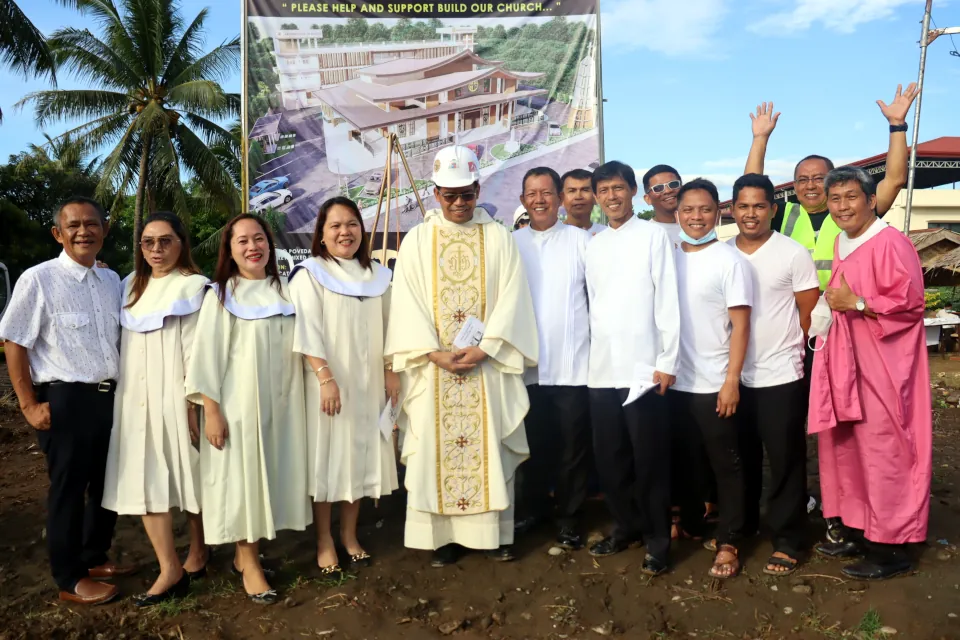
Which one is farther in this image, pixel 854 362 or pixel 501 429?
pixel 501 429

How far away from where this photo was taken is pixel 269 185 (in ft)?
21.7

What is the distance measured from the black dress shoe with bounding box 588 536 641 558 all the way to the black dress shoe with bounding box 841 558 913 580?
3.61ft

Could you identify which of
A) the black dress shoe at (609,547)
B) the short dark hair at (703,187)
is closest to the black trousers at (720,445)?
the black dress shoe at (609,547)

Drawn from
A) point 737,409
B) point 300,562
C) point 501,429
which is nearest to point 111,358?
point 300,562

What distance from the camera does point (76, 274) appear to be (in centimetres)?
356

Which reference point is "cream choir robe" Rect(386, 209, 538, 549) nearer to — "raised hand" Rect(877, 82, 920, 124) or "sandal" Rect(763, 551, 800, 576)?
"sandal" Rect(763, 551, 800, 576)

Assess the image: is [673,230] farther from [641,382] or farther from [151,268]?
[151,268]

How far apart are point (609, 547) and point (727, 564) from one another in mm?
620

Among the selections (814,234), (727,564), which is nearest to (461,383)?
(727,564)

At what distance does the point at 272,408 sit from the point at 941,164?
26.8 metres

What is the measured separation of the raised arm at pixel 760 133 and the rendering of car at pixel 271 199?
13.3 ft

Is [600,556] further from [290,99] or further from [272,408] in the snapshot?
[290,99]

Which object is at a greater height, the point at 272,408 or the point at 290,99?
the point at 290,99

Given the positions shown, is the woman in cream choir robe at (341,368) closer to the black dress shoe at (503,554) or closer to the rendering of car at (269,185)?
the black dress shoe at (503,554)
